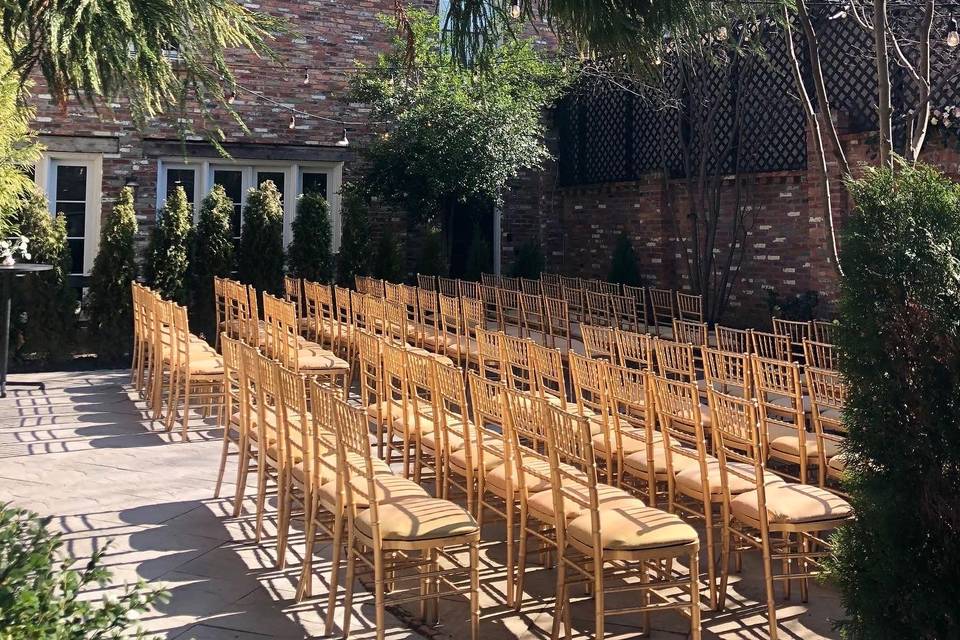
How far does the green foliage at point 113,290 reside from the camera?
10367mm

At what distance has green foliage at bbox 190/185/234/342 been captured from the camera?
11047mm

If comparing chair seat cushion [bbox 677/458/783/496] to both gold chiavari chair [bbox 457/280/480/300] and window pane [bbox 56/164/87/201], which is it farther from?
window pane [bbox 56/164/87/201]

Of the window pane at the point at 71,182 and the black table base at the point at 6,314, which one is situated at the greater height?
the window pane at the point at 71,182

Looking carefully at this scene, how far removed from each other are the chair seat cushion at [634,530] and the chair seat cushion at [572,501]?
7 cm

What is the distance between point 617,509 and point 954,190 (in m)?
1.66

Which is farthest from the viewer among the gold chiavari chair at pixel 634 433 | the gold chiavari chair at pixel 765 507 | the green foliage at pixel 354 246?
the green foliage at pixel 354 246

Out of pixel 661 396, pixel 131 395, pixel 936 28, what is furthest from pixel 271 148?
pixel 661 396

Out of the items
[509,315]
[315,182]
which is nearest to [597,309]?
[509,315]

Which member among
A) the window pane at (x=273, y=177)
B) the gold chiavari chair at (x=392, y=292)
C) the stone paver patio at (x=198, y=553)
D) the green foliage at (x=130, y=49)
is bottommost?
the stone paver patio at (x=198, y=553)

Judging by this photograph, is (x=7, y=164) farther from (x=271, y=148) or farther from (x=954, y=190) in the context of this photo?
(x=954, y=190)

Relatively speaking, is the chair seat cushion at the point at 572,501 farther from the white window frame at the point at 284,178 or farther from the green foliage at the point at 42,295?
the white window frame at the point at 284,178

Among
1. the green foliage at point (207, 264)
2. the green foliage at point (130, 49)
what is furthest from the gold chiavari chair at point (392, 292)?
the green foliage at point (130, 49)

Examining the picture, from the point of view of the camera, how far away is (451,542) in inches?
132

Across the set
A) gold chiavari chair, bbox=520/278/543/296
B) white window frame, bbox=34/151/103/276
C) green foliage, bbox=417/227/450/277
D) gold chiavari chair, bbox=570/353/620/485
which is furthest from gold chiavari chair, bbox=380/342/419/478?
white window frame, bbox=34/151/103/276
